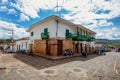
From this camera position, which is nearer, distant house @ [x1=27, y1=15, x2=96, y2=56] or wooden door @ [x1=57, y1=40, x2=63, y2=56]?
distant house @ [x1=27, y1=15, x2=96, y2=56]

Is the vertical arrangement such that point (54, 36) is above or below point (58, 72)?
above

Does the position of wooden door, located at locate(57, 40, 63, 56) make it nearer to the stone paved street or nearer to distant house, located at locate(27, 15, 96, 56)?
distant house, located at locate(27, 15, 96, 56)

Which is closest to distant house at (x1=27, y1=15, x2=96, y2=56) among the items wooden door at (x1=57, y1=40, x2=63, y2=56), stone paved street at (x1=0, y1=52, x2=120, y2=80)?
wooden door at (x1=57, y1=40, x2=63, y2=56)

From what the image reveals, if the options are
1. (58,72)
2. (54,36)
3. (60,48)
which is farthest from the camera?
(60,48)

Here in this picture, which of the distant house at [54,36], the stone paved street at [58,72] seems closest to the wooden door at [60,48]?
the distant house at [54,36]

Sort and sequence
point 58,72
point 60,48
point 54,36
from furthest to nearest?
point 60,48 < point 54,36 < point 58,72

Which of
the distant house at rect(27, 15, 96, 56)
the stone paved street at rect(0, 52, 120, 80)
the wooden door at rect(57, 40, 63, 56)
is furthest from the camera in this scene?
the wooden door at rect(57, 40, 63, 56)

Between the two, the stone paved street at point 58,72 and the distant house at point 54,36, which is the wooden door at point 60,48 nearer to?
the distant house at point 54,36

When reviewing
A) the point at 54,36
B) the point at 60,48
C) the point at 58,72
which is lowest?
the point at 58,72

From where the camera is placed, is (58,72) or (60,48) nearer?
(58,72)

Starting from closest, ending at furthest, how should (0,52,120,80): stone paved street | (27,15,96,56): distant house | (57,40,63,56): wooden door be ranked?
(0,52,120,80): stone paved street
(27,15,96,56): distant house
(57,40,63,56): wooden door

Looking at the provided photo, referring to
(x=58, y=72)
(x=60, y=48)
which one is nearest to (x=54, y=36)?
(x=60, y=48)

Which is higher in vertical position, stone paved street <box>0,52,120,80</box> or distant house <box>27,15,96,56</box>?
distant house <box>27,15,96,56</box>

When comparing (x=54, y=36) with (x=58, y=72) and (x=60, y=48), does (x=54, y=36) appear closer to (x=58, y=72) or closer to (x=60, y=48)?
(x=60, y=48)
